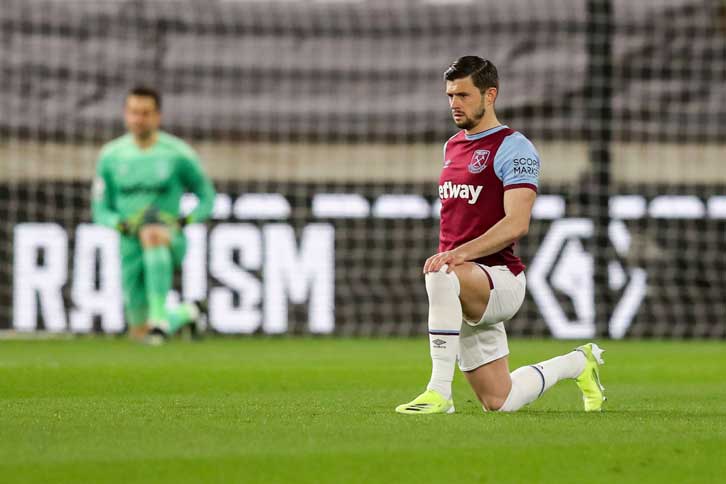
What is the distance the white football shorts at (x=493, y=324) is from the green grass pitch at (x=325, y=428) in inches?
10.6

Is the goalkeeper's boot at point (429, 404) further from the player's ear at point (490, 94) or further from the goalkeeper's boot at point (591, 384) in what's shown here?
the player's ear at point (490, 94)

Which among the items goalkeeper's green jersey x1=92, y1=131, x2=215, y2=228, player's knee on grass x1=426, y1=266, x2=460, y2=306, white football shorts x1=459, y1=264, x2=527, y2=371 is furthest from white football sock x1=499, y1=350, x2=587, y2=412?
goalkeeper's green jersey x1=92, y1=131, x2=215, y2=228

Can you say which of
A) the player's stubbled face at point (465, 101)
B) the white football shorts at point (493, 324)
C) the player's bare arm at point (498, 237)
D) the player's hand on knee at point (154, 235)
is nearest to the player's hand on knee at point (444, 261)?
the player's bare arm at point (498, 237)

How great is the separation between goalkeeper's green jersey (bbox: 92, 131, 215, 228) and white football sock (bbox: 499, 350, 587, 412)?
19.3 feet

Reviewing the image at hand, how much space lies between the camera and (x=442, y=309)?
573 cm

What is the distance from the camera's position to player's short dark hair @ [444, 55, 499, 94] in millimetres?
5984

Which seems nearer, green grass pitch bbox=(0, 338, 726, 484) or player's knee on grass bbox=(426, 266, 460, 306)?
green grass pitch bbox=(0, 338, 726, 484)

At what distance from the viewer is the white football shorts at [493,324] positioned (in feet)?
19.5

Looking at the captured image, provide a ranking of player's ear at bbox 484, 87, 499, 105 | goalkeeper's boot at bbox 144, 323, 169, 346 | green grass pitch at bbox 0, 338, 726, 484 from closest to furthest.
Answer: green grass pitch at bbox 0, 338, 726, 484 → player's ear at bbox 484, 87, 499, 105 → goalkeeper's boot at bbox 144, 323, 169, 346

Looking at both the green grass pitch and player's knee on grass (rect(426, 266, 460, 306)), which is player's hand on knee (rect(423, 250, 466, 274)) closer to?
player's knee on grass (rect(426, 266, 460, 306))

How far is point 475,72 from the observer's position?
19.6 ft

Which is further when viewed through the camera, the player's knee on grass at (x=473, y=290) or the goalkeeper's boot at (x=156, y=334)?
the goalkeeper's boot at (x=156, y=334)

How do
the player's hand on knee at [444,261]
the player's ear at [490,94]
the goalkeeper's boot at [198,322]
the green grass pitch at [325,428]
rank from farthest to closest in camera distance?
the goalkeeper's boot at [198,322] → the player's ear at [490,94] → the player's hand on knee at [444,261] → the green grass pitch at [325,428]

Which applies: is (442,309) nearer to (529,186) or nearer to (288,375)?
(529,186)
